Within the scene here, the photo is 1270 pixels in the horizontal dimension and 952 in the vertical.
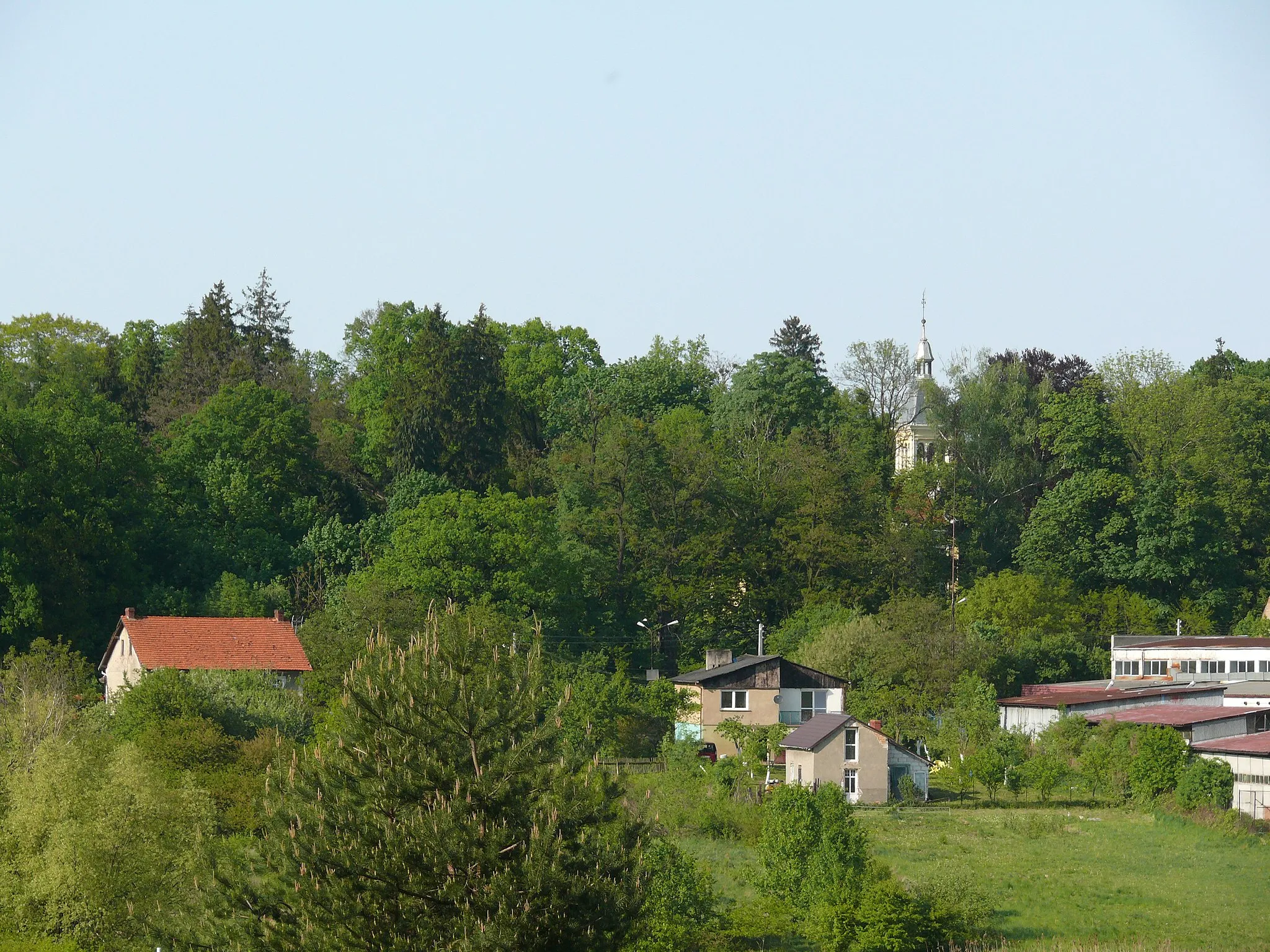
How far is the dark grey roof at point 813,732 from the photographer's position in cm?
4819

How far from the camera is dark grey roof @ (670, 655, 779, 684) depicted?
55.4 metres

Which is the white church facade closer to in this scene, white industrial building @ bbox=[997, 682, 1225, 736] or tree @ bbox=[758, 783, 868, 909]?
white industrial building @ bbox=[997, 682, 1225, 736]

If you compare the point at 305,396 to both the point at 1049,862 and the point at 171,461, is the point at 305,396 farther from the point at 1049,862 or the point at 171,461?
the point at 1049,862

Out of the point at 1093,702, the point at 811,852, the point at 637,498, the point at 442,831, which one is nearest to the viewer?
the point at 442,831

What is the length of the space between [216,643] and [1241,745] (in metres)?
33.2

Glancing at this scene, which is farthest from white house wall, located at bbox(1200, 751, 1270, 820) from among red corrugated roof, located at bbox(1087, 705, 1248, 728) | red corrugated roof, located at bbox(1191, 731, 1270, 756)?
red corrugated roof, located at bbox(1087, 705, 1248, 728)

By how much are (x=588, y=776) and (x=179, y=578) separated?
143 ft

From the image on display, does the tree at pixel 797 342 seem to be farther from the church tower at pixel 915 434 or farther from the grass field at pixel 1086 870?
the grass field at pixel 1086 870

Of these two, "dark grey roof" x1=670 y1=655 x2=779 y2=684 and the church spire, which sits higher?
the church spire

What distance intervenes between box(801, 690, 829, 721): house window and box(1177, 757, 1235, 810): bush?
13751mm

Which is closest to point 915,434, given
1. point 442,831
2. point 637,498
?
point 637,498

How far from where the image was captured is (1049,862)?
3881 centimetres

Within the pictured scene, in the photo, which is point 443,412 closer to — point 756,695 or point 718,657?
point 718,657

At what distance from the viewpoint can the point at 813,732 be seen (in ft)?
161
